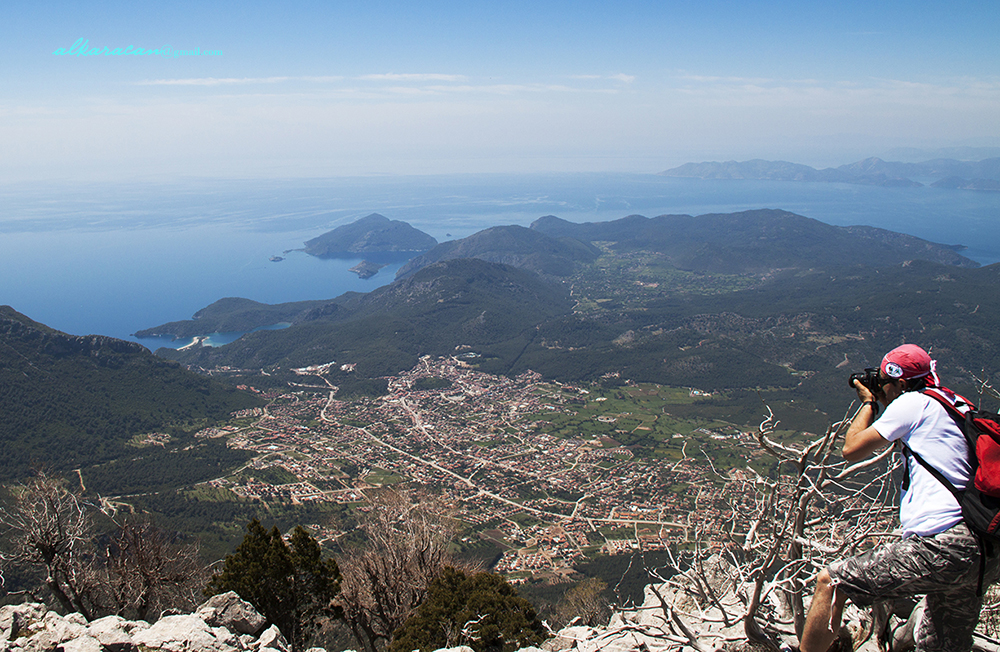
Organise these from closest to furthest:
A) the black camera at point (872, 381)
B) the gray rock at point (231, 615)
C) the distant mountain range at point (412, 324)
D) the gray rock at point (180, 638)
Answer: the black camera at point (872, 381) < the gray rock at point (180, 638) < the gray rock at point (231, 615) < the distant mountain range at point (412, 324)

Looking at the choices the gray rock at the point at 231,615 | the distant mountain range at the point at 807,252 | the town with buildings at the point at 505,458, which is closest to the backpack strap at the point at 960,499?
the gray rock at the point at 231,615

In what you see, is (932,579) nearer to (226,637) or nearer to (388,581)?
(226,637)

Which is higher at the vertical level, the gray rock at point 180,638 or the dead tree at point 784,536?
the dead tree at point 784,536

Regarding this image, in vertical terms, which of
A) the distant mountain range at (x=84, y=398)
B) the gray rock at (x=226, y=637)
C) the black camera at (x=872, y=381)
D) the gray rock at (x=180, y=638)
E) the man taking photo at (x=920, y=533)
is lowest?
the distant mountain range at (x=84, y=398)

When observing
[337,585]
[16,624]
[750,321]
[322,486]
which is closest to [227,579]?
[337,585]

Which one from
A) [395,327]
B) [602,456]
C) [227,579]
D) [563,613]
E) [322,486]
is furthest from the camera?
[395,327]

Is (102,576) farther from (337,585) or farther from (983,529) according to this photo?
(983,529)

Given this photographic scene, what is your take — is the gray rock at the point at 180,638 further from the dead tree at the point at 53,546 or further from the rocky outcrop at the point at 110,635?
the dead tree at the point at 53,546
